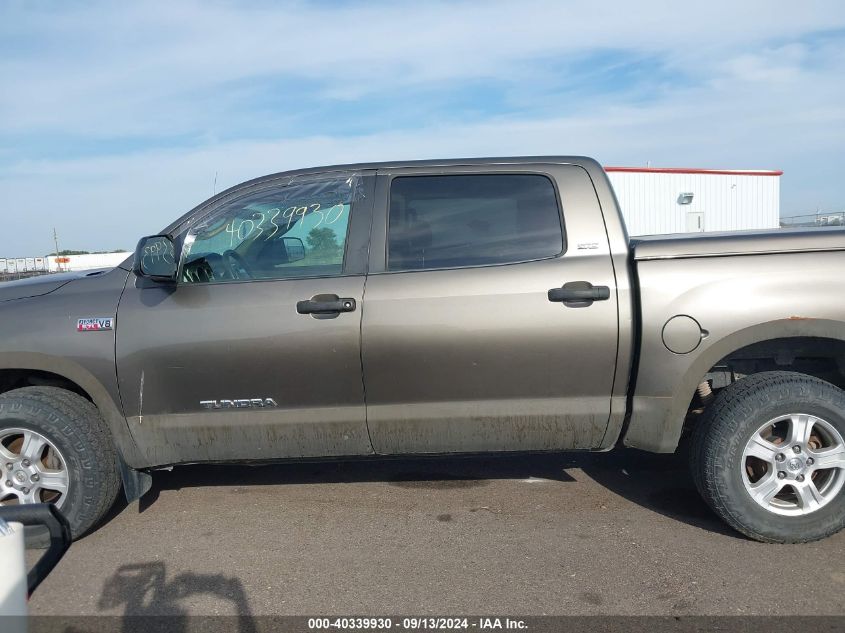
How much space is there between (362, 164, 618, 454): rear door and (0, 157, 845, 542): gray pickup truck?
11 mm

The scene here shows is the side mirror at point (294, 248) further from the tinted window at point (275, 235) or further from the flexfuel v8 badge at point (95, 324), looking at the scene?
the flexfuel v8 badge at point (95, 324)

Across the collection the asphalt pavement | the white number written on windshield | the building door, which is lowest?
the asphalt pavement

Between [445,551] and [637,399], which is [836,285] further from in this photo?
[445,551]

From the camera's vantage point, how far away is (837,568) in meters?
3.16

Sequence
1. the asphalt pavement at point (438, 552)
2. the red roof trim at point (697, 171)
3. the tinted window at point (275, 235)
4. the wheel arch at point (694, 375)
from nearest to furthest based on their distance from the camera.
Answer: the asphalt pavement at point (438, 552)
the wheel arch at point (694, 375)
the tinted window at point (275, 235)
the red roof trim at point (697, 171)

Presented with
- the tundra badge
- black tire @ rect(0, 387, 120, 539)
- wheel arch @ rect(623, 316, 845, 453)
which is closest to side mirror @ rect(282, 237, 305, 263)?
the tundra badge

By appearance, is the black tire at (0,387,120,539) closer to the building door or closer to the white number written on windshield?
the white number written on windshield

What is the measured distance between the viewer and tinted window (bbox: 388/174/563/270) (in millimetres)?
3492

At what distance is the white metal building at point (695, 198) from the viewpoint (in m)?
25.0

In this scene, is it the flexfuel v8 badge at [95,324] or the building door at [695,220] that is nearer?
the flexfuel v8 badge at [95,324]

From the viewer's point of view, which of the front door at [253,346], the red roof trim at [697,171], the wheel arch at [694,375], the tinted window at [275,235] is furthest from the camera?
the red roof trim at [697,171]

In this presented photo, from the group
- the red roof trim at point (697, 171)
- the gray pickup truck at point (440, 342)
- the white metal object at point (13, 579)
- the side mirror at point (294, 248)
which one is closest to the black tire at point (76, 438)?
the gray pickup truck at point (440, 342)

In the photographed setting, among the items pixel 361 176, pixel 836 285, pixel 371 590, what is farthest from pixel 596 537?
pixel 361 176

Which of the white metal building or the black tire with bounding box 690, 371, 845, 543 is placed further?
the white metal building
